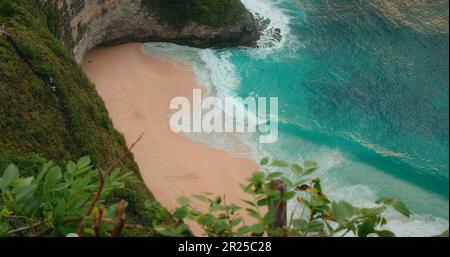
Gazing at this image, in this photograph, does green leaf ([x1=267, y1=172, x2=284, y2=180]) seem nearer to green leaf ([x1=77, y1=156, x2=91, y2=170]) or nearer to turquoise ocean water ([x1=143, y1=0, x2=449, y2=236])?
green leaf ([x1=77, y1=156, x2=91, y2=170])

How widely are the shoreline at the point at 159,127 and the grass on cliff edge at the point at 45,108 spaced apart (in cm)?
228

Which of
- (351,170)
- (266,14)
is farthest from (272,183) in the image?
(266,14)

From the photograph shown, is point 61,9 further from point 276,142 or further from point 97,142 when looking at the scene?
point 276,142

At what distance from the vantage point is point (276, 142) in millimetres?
24719

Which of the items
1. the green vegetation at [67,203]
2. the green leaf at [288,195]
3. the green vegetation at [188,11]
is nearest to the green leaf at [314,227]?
the green leaf at [288,195]

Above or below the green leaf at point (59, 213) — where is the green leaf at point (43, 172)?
above

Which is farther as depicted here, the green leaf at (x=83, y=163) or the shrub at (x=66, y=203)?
the green leaf at (x=83, y=163)

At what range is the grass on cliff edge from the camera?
15312mm

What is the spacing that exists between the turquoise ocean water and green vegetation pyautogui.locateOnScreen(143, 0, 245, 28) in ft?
5.37

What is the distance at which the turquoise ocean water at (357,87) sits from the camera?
22.6 m

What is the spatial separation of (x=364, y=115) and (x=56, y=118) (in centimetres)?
1591

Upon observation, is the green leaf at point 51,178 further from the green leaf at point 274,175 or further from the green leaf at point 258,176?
the green leaf at point 274,175

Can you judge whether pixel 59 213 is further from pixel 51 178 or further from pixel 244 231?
pixel 244 231

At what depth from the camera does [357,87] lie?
28.8 m
